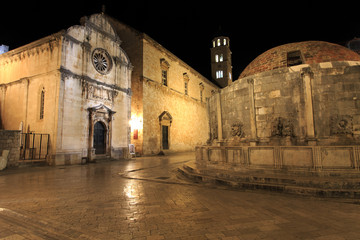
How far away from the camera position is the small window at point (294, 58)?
988 centimetres

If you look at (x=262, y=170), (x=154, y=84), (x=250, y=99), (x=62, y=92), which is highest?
(x=154, y=84)

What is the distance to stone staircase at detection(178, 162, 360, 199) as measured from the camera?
17.0ft

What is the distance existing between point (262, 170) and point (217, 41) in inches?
1907

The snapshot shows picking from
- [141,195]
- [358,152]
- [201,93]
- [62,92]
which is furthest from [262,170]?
[201,93]

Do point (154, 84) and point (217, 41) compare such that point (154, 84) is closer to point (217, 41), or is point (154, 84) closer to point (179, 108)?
point (179, 108)

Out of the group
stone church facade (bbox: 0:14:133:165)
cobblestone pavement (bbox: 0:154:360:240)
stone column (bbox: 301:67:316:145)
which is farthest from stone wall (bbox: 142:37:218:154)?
cobblestone pavement (bbox: 0:154:360:240)

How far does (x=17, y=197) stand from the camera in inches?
221

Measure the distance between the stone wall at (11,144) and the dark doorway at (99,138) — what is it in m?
5.46

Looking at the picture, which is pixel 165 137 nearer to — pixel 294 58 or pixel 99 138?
pixel 99 138

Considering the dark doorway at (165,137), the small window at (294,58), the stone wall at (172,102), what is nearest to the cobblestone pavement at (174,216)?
the small window at (294,58)

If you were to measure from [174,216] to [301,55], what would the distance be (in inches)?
378

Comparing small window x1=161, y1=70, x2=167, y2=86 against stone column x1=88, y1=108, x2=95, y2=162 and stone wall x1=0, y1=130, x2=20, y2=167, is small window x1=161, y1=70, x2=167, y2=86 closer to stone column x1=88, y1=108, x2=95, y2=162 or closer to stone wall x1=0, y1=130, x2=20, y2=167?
stone column x1=88, y1=108, x2=95, y2=162

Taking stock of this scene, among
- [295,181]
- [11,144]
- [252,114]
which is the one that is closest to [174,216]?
[295,181]

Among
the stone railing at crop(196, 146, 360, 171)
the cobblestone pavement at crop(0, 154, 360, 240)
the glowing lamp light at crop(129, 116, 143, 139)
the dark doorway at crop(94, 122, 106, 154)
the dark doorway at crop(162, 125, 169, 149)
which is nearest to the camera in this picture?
the cobblestone pavement at crop(0, 154, 360, 240)
